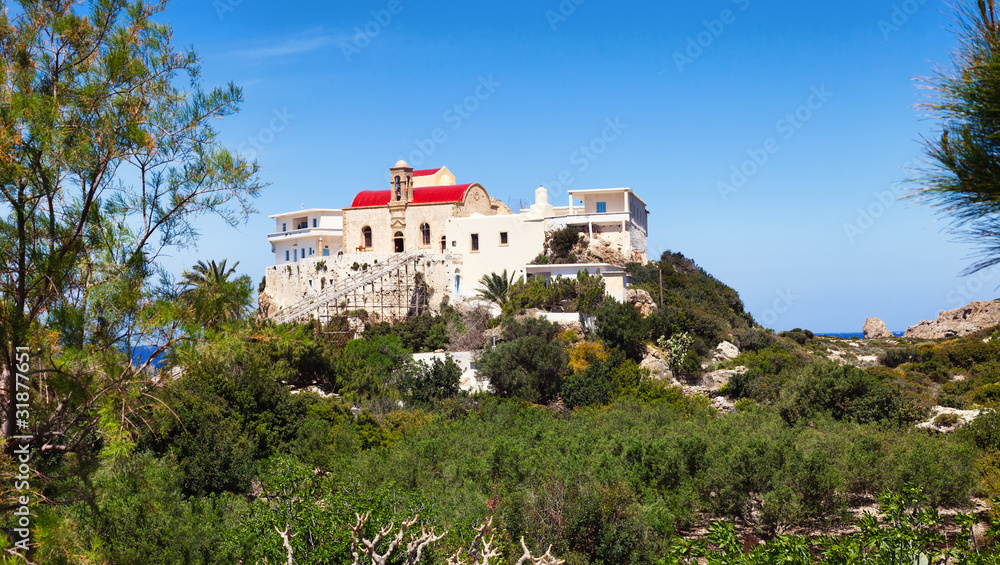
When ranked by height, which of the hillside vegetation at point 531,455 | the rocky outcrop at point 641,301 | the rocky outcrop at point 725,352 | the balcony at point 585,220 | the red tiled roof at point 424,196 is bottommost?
the hillside vegetation at point 531,455

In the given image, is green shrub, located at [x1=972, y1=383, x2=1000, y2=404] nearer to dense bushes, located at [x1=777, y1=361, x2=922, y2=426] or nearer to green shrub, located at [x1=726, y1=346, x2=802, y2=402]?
dense bushes, located at [x1=777, y1=361, x2=922, y2=426]

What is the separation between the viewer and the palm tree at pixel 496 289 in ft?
145

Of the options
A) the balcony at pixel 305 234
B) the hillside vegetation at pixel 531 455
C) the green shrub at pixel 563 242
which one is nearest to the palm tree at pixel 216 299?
the hillside vegetation at pixel 531 455

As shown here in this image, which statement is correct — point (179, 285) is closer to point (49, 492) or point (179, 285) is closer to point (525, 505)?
point (49, 492)

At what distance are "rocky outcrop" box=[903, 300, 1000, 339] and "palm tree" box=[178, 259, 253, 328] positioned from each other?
2753 inches

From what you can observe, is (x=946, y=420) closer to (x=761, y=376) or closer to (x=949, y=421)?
(x=949, y=421)

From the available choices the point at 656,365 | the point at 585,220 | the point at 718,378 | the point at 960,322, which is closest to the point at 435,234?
the point at 585,220

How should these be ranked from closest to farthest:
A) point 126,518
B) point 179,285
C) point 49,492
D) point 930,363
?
point 49,492 < point 179,285 < point 126,518 < point 930,363

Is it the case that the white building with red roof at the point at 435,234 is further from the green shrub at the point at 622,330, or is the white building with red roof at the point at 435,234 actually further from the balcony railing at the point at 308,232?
the green shrub at the point at 622,330

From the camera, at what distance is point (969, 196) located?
6.46 meters

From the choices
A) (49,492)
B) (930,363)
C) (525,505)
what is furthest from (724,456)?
(930,363)

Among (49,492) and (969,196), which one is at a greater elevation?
(969,196)

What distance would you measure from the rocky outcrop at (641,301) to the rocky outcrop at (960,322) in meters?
36.4

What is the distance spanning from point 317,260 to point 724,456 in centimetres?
3318
